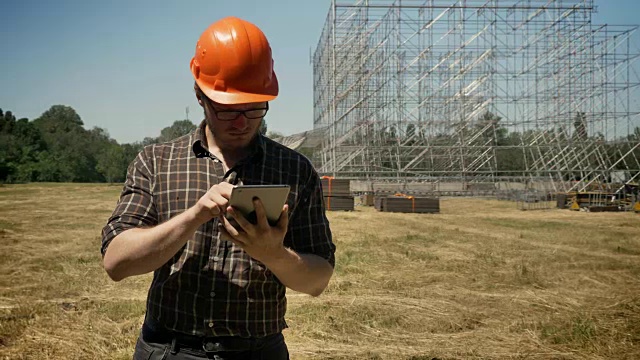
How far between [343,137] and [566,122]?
1316 centimetres

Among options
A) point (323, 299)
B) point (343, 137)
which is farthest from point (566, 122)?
point (323, 299)

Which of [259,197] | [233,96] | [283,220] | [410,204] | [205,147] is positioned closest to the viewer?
[259,197]

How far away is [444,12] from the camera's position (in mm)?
34969

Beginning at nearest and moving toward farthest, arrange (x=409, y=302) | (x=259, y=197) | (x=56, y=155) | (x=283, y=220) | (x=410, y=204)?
1. (x=259, y=197)
2. (x=283, y=220)
3. (x=409, y=302)
4. (x=410, y=204)
5. (x=56, y=155)

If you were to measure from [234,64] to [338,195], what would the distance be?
22.8m

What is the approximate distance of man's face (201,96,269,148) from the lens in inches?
69.1

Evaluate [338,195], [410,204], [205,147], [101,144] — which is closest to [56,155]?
[101,144]

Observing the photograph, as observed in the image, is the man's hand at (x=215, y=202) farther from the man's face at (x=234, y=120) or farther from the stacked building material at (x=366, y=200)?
the stacked building material at (x=366, y=200)

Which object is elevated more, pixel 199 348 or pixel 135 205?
pixel 135 205

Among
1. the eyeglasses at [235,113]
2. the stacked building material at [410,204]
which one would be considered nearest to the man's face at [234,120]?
the eyeglasses at [235,113]

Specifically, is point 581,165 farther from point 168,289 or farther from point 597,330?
point 168,289

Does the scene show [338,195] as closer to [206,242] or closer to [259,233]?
[206,242]

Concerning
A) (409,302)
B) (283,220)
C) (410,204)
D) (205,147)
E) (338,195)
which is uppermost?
(205,147)

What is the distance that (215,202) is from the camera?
1.42 metres
